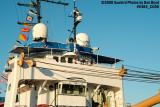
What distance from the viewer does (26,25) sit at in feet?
126

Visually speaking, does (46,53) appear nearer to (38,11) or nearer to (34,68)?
(34,68)

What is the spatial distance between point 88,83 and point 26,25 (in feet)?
43.2

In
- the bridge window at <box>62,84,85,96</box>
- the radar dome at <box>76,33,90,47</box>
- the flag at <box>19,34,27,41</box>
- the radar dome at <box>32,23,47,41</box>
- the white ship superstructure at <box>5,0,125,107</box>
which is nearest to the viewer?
the white ship superstructure at <box>5,0,125,107</box>

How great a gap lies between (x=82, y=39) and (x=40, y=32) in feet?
15.9

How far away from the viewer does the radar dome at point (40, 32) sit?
3507 cm

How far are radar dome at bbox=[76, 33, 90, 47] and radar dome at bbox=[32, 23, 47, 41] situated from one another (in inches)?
151

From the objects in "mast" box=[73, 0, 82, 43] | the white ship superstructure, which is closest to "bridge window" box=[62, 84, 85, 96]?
the white ship superstructure

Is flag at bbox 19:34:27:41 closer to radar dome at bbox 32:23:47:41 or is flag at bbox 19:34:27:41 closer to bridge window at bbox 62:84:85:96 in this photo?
radar dome at bbox 32:23:47:41

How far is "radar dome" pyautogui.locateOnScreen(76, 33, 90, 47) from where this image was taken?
119 ft

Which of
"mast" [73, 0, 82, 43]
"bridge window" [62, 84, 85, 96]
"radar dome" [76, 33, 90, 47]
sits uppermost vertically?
"mast" [73, 0, 82, 43]

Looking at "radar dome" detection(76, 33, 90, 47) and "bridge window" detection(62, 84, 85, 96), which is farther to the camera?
"radar dome" detection(76, 33, 90, 47)

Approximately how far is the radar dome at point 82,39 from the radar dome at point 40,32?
12.6 ft

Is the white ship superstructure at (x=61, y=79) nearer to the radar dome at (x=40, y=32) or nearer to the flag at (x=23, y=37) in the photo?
the radar dome at (x=40, y=32)

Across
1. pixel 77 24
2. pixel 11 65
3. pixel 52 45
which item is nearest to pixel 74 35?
pixel 77 24
